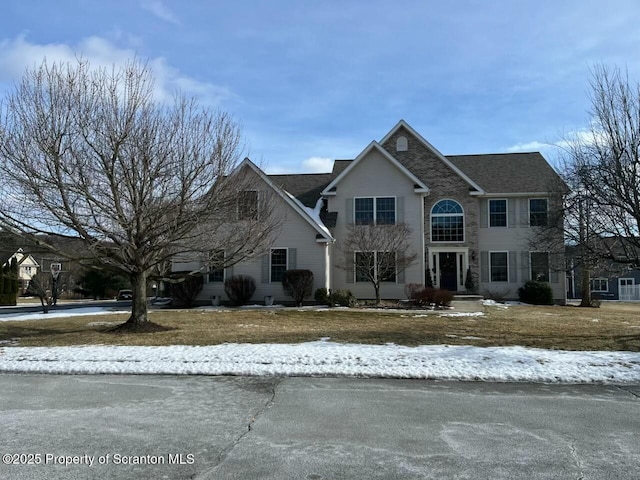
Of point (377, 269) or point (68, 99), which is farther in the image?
point (377, 269)

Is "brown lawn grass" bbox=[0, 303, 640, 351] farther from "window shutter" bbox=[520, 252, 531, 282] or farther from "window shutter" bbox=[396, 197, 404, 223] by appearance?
"window shutter" bbox=[520, 252, 531, 282]

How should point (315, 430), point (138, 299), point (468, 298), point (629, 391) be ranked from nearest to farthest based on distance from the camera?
point (315, 430), point (629, 391), point (138, 299), point (468, 298)

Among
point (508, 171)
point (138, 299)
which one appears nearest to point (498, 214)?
point (508, 171)

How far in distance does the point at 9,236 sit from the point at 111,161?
3.47m

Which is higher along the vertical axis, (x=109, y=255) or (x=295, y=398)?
(x=109, y=255)

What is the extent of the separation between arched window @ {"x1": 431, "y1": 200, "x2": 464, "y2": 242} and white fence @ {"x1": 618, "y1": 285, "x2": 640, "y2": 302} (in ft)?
103

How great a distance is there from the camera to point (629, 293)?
50781 millimetres

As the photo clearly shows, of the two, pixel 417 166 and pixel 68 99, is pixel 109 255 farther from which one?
pixel 417 166

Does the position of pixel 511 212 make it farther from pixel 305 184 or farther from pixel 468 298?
pixel 305 184

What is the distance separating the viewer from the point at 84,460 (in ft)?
16.1

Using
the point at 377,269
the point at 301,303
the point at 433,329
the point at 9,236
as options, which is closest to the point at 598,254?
the point at 433,329

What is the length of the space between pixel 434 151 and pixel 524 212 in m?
5.80

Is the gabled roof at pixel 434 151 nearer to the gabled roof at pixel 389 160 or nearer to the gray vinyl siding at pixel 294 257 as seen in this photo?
the gabled roof at pixel 389 160

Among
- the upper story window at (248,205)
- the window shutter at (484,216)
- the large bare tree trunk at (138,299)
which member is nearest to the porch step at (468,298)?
the window shutter at (484,216)
